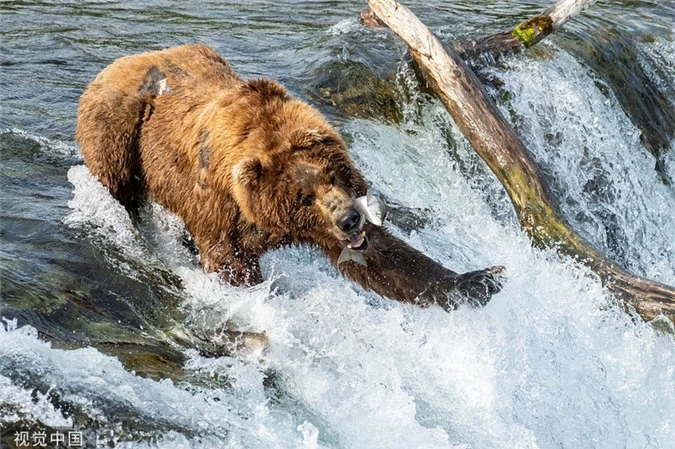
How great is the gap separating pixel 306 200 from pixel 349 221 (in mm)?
298

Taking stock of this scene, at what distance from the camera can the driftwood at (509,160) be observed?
581 cm

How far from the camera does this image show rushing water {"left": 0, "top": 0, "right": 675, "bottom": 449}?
430 centimetres

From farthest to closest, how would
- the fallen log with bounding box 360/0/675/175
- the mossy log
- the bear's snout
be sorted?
the fallen log with bounding box 360/0/675/175 < the mossy log < the bear's snout

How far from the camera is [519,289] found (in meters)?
5.80

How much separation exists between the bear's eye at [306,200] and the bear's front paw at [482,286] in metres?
0.91

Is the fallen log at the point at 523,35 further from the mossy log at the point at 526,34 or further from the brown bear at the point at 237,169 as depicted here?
the brown bear at the point at 237,169

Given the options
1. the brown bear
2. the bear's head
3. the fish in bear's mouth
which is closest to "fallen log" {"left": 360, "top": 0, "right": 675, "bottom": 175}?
the brown bear

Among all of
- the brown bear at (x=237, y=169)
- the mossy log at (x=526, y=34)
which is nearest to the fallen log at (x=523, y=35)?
the mossy log at (x=526, y=34)

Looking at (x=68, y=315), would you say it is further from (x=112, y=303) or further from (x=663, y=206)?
(x=663, y=206)

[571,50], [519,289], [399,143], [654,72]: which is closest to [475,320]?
[519,289]

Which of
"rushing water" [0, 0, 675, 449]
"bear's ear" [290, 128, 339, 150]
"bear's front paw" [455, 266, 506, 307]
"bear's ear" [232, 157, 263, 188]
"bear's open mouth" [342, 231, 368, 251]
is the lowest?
"rushing water" [0, 0, 675, 449]

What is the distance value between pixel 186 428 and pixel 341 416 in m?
0.78

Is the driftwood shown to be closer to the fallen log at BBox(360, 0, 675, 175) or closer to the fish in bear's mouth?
the fallen log at BBox(360, 0, 675, 175)

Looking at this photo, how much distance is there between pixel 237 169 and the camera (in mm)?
4863
